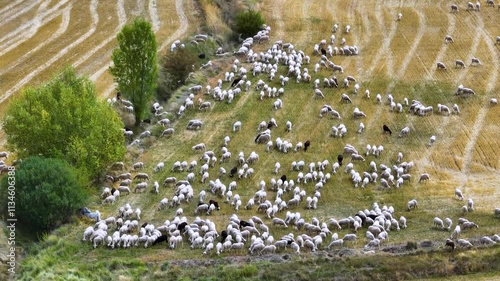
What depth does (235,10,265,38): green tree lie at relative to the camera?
72.6 m

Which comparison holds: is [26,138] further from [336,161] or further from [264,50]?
[264,50]

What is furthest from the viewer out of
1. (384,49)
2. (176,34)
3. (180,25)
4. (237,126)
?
(180,25)

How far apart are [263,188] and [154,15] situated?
113ft

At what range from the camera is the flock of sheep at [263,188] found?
4203 centimetres

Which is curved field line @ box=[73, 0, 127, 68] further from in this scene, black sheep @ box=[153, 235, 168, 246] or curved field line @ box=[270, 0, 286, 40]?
black sheep @ box=[153, 235, 168, 246]

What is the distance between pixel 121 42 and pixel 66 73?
7783mm

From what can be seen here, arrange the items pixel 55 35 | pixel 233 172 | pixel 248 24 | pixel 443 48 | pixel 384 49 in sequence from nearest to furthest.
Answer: pixel 233 172, pixel 384 49, pixel 443 48, pixel 248 24, pixel 55 35

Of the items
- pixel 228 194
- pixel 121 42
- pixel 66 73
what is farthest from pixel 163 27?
pixel 228 194

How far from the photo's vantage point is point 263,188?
48.1 meters

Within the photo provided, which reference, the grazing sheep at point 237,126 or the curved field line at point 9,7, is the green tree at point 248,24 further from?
the curved field line at point 9,7

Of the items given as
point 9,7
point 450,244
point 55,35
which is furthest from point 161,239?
point 9,7

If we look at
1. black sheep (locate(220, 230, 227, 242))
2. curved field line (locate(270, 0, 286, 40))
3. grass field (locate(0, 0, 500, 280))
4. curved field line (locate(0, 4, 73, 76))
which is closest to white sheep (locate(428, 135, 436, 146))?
grass field (locate(0, 0, 500, 280))

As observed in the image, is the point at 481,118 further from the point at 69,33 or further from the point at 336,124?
the point at 69,33

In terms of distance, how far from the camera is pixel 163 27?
74.6 m
